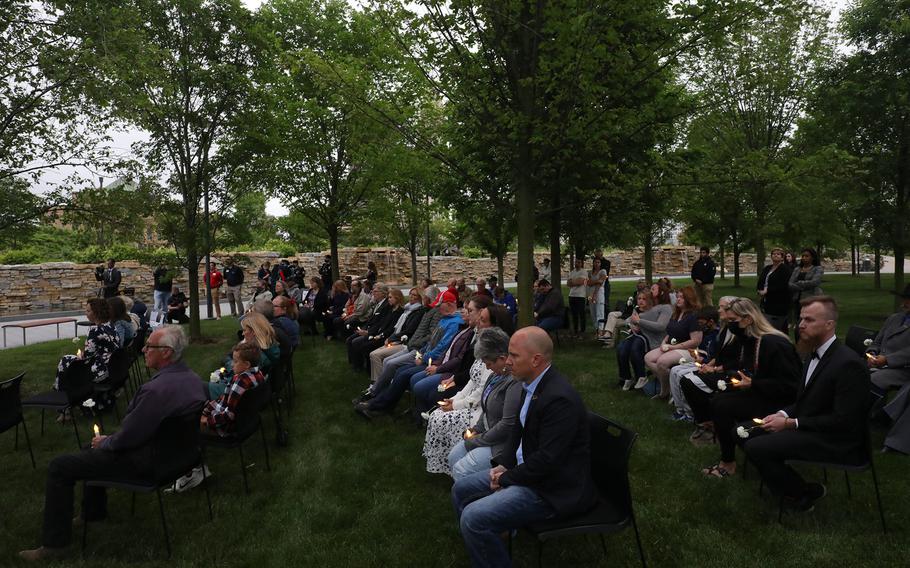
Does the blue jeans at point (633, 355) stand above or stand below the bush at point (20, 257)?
below

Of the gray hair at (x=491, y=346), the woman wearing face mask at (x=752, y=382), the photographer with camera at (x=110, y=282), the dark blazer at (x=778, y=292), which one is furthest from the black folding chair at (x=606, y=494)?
the photographer with camera at (x=110, y=282)

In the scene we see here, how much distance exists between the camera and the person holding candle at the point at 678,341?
6.65 m

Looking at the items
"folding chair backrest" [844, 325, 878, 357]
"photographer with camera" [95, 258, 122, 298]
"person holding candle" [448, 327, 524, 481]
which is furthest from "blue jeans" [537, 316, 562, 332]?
"photographer with camera" [95, 258, 122, 298]

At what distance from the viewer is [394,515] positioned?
439cm

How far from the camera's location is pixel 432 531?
13.5 feet

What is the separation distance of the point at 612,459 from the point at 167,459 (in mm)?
3103

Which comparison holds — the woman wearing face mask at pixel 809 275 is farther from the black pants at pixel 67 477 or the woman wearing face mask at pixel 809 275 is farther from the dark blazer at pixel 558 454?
the black pants at pixel 67 477

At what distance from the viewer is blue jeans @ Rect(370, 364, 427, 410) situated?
684cm

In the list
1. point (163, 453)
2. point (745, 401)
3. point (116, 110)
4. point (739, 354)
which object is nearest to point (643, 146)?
point (739, 354)

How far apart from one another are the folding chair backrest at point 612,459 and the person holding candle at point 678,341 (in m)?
3.47

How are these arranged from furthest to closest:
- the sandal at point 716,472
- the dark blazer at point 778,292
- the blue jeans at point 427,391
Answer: the dark blazer at point 778,292 → the blue jeans at point 427,391 → the sandal at point 716,472

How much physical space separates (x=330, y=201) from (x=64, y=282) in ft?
42.3

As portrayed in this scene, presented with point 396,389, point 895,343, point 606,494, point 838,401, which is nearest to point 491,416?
point 606,494

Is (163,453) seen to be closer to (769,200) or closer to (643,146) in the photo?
(643,146)
